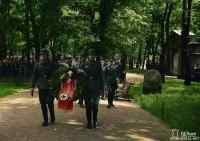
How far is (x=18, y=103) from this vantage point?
2086 centimetres

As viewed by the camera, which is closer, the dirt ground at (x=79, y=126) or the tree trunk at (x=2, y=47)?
the dirt ground at (x=79, y=126)

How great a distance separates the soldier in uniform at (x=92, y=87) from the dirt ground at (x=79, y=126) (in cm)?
40

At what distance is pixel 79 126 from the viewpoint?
14227mm

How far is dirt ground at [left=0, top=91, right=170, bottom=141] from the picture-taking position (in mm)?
12430

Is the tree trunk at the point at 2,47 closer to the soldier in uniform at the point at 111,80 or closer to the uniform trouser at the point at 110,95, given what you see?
the soldier in uniform at the point at 111,80

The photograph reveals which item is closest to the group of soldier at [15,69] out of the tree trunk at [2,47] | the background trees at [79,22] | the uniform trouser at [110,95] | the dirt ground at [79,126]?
the background trees at [79,22]

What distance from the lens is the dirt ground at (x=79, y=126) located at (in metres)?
12.4

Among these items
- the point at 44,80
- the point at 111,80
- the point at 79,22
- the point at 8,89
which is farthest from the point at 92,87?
the point at 79,22

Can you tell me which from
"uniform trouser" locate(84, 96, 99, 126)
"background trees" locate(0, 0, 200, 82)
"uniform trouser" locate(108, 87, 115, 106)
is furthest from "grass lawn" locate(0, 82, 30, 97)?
"uniform trouser" locate(84, 96, 99, 126)

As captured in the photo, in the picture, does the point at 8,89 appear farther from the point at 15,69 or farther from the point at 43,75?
the point at 43,75

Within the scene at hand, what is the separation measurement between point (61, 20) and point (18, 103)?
769 inches

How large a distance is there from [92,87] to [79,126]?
3.67 feet

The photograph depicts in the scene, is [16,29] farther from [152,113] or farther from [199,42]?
[152,113]

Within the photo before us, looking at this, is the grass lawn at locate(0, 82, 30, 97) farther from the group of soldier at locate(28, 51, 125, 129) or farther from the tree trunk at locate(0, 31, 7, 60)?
the tree trunk at locate(0, 31, 7, 60)
